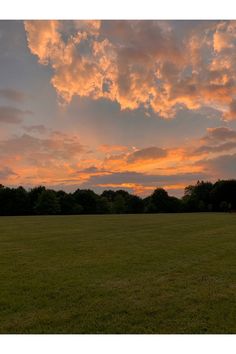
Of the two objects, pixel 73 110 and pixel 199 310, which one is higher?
pixel 73 110

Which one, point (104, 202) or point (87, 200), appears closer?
point (87, 200)

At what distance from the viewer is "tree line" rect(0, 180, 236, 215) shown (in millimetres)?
106875

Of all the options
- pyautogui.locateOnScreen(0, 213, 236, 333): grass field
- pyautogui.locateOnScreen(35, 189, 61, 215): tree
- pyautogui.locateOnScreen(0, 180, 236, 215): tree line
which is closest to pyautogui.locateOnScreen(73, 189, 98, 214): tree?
pyautogui.locateOnScreen(0, 180, 236, 215): tree line

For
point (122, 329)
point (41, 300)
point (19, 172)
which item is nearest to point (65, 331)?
point (122, 329)

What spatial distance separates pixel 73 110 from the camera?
1439 inches

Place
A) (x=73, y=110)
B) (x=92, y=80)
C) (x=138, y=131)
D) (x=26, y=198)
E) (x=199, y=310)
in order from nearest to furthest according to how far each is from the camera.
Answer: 1. (x=199, y=310)
2. (x=92, y=80)
3. (x=73, y=110)
4. (x=138, y=131)
5. (x=26, y=198)

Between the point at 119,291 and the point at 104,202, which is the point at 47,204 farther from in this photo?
the point at 119,291

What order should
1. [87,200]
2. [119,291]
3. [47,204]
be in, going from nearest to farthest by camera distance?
[119,291] < [47,204] < [87,200]

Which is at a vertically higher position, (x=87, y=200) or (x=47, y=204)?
(x=87, y=200)

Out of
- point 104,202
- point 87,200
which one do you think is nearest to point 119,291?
point 87,200

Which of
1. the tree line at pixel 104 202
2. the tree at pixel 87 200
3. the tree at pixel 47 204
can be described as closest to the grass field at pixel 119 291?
the tree at pixel 47 204

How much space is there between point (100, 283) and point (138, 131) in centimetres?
3369

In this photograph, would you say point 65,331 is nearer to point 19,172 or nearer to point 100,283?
point 100,283

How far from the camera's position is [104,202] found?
120 meters
